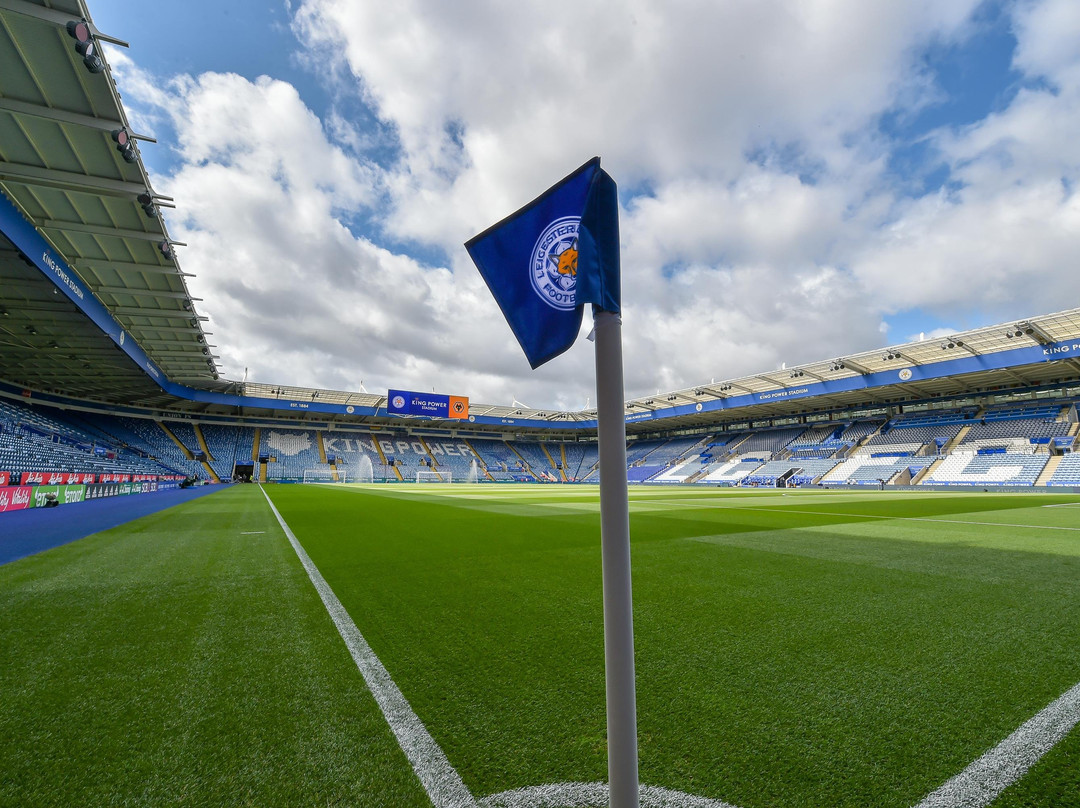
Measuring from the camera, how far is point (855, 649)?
3.05m

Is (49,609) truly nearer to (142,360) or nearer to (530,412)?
(142,360)

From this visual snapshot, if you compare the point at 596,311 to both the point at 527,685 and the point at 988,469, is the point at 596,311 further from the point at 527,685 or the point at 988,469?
the point at 988,469

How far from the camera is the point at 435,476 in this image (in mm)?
57156

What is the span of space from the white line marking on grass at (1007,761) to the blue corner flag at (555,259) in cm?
213

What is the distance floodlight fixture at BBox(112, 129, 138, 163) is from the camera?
9.43 meters

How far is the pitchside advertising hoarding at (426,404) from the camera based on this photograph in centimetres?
4750

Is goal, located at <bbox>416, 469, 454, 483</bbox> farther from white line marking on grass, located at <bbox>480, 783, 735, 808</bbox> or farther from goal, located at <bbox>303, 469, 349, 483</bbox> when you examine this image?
white line marking on grass, located at <bbox>480, 783, 735, 808</bbox>

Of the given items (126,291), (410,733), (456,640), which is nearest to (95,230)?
(126,291)

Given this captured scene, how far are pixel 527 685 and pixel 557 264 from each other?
2267 millimetres

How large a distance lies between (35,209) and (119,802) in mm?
16995

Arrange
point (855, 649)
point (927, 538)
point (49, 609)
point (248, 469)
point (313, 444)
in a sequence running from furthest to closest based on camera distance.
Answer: point (313, 444) < point (248, 469) < point (927, 538) < point (49, 609) < point (855, 649)

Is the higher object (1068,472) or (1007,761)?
(1007,761)

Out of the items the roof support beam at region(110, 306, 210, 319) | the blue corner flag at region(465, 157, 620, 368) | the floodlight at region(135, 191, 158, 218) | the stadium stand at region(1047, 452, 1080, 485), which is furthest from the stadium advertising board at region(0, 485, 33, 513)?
the stadium stand at region(1047, 452, 1080, 485)

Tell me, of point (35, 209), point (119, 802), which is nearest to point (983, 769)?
point (119, 802)
